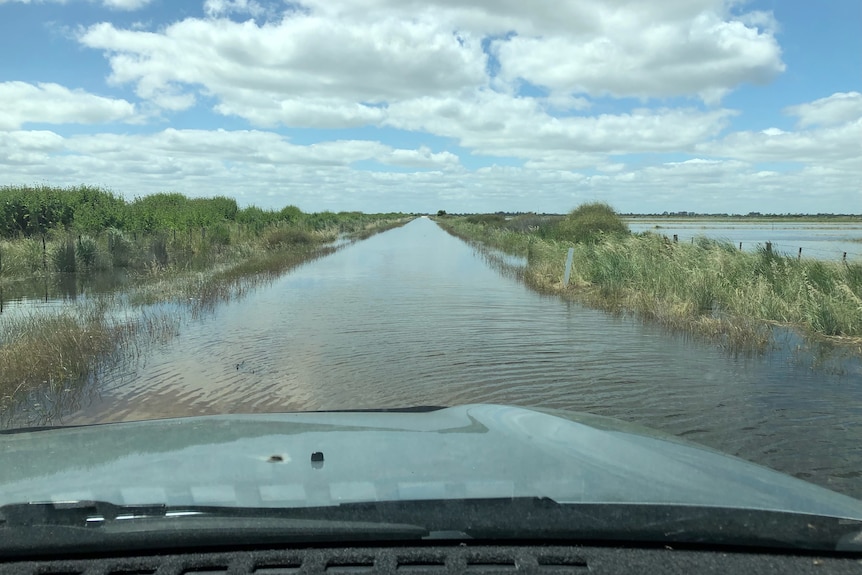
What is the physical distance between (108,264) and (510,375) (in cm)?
2199

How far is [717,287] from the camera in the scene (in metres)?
17.0

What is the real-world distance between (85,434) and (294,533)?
2.07 metres

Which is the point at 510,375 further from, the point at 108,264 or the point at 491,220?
the point at 491,220

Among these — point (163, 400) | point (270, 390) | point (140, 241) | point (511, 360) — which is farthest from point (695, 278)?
point (140, 241)

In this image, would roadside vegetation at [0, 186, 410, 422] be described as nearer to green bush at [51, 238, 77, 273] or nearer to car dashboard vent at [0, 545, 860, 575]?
green bush at [51, 238, 77, 273]

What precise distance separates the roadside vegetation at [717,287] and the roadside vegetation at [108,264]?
10.2 meters

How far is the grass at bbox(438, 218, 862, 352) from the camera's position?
43.5ft

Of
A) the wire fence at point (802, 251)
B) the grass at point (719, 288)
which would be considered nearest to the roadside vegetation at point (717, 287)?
the grass at point (719, 288)

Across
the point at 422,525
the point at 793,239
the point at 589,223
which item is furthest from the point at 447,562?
the point at 793,239

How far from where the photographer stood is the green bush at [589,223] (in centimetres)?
3603

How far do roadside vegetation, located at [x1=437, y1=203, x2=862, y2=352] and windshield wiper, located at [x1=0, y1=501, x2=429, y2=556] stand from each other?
10808 mm

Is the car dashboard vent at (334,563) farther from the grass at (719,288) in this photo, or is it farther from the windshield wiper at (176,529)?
→ the grass at (719,288)

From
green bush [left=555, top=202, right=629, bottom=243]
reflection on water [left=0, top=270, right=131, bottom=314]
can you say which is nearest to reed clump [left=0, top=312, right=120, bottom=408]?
reflection on water [left=0, top=270, right=131, bottom=314]

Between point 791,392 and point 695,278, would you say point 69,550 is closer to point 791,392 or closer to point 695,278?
point 791,392
